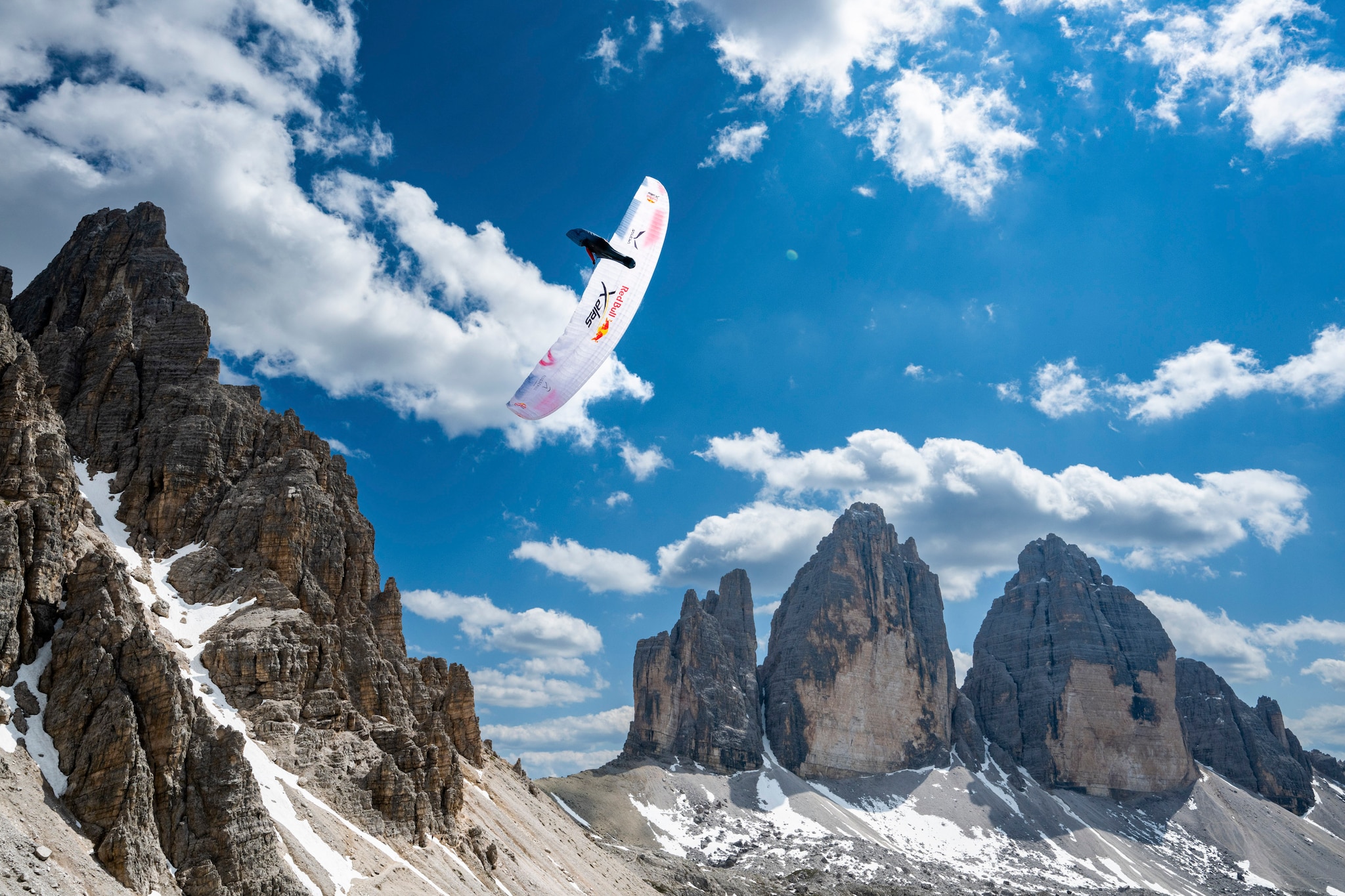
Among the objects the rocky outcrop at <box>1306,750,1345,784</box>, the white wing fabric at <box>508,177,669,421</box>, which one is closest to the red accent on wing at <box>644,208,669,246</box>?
the white wing fabric at <box>508,177,669,421</box>

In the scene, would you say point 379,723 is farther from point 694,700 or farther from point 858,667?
point 858,667

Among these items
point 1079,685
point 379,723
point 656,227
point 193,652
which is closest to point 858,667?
point 1079,685

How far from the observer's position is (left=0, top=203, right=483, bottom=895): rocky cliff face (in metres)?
36.4

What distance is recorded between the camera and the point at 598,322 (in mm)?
33344

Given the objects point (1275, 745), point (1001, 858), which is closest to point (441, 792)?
point (1001, 858)

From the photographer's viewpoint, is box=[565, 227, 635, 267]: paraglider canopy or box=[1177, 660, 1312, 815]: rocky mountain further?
box=[1177, 660, 1312, 815]: rocky mountain

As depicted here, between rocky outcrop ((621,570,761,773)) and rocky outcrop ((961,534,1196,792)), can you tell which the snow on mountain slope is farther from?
rocky outcrop ((961,534,1196,792))

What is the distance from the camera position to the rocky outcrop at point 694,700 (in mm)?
144125

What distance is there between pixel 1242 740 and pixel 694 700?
11422 centimetres

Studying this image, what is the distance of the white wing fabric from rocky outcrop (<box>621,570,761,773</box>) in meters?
118

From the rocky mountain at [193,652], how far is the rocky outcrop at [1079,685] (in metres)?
116

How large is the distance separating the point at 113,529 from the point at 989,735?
15857 cm

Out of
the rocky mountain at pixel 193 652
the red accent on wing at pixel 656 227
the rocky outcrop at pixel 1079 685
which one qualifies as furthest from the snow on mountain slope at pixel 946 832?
the red accent on wing at pixel 656 227

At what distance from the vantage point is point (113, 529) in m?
59.4
